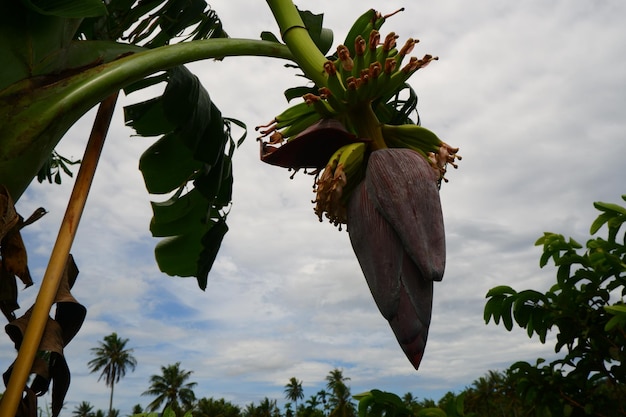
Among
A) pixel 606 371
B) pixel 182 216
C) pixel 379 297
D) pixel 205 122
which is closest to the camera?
pixel 379 297

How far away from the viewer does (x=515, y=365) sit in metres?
2.62

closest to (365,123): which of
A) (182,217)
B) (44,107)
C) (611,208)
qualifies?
(44,107)

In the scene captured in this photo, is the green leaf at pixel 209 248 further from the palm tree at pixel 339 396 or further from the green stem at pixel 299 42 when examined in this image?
the palm tree at pixel 339 396

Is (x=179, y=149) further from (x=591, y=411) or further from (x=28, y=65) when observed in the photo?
(x=591, y=411)

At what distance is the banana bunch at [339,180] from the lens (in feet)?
3.18

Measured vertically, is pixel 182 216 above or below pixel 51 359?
above

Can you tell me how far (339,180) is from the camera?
96 cm

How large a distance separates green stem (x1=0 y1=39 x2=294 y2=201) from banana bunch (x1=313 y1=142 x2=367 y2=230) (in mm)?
423

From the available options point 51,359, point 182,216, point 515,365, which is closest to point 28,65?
point 51,359

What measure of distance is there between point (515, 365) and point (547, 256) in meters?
0.59

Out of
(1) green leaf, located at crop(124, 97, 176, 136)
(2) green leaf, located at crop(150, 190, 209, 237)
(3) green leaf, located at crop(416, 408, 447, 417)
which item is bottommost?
(3) green leaf, located at crop(416, 408, 447, 417)

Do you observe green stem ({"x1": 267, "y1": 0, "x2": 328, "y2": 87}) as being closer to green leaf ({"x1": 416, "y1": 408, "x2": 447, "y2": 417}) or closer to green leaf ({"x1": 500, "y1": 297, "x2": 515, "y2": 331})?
green leaf ({"x1": 416, "y1": 408, "x2": 447, "y2": 417})

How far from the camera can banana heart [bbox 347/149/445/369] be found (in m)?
0.82

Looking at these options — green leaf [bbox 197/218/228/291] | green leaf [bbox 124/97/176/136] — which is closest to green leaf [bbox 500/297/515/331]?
green leaf [bbox 197/218/228/291]
